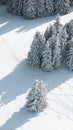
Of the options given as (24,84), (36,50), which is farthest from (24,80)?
(36,50)

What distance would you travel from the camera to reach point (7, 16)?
55.6 meters

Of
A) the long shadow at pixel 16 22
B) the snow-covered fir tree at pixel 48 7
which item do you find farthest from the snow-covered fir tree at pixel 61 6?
the long shadow at pixel 16 22

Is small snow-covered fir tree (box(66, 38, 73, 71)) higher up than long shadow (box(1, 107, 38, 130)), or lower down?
higher up

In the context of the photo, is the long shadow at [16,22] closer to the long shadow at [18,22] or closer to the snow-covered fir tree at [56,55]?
the long shadow at [18,22]

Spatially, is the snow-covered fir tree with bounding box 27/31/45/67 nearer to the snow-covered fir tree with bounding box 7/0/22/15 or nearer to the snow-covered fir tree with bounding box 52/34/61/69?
the snow-covered fir tree with bounding box 52/34/61/69

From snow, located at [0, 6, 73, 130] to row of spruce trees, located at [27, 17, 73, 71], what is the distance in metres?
0.85

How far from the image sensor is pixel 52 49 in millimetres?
45062

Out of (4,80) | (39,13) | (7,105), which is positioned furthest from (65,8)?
(7,105)

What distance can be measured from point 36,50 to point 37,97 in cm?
727

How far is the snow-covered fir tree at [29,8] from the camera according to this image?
175 feet

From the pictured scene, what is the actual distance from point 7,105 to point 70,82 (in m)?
7.39

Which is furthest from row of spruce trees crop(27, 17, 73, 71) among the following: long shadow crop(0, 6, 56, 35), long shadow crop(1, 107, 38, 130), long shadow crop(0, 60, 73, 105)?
long shadow crop(0, 6, 56, 35)

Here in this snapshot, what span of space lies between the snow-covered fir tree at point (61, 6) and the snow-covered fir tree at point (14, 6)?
15.3 feet

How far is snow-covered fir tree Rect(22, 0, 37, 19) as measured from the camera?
53312mm
